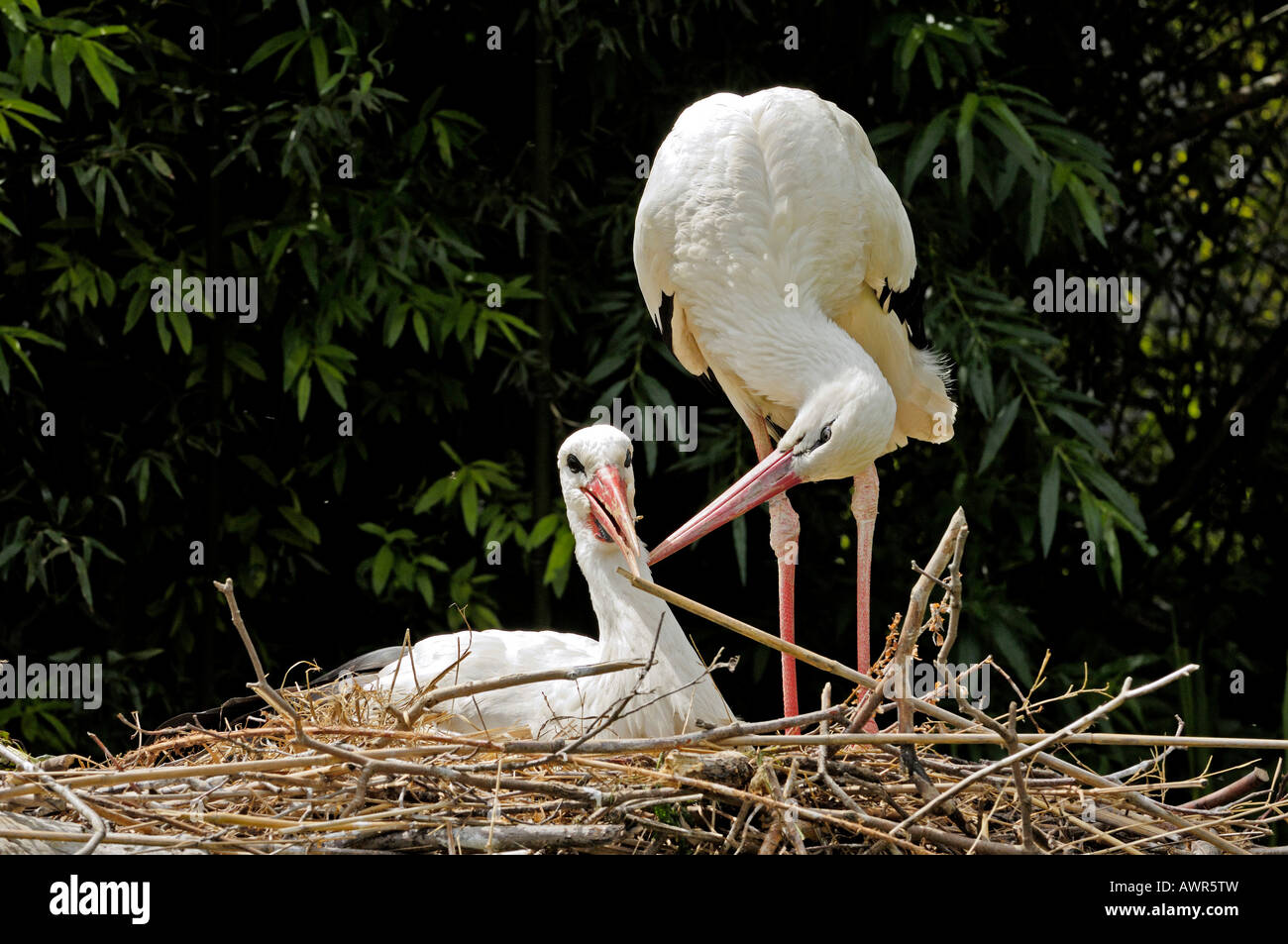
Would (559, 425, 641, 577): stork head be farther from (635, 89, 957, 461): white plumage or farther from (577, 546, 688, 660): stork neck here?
(635, 89, 957, 461): white plumage

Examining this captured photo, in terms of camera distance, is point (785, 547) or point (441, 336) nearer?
point (785, 547)

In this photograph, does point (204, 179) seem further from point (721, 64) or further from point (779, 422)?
point (779, 422)

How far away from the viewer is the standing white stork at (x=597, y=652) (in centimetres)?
297

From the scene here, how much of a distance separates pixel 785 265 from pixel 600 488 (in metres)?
0.72

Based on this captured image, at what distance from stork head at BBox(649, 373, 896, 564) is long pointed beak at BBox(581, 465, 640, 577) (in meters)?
0.13

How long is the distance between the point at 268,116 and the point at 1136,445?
336cm

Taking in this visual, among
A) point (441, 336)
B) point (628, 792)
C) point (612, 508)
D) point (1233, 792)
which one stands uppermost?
point (441, 336)

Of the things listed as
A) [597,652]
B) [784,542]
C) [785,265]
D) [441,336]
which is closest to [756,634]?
[597,652]

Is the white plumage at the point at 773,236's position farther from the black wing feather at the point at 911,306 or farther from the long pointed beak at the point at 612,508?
the long pointed beak at the point at 612,508

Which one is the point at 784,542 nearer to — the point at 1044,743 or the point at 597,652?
the point at 597,652

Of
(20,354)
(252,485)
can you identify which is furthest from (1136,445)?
(20,354)

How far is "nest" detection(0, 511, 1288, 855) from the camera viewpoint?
204 cm

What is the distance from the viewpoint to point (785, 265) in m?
3.46

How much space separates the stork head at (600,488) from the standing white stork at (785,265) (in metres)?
0.15
